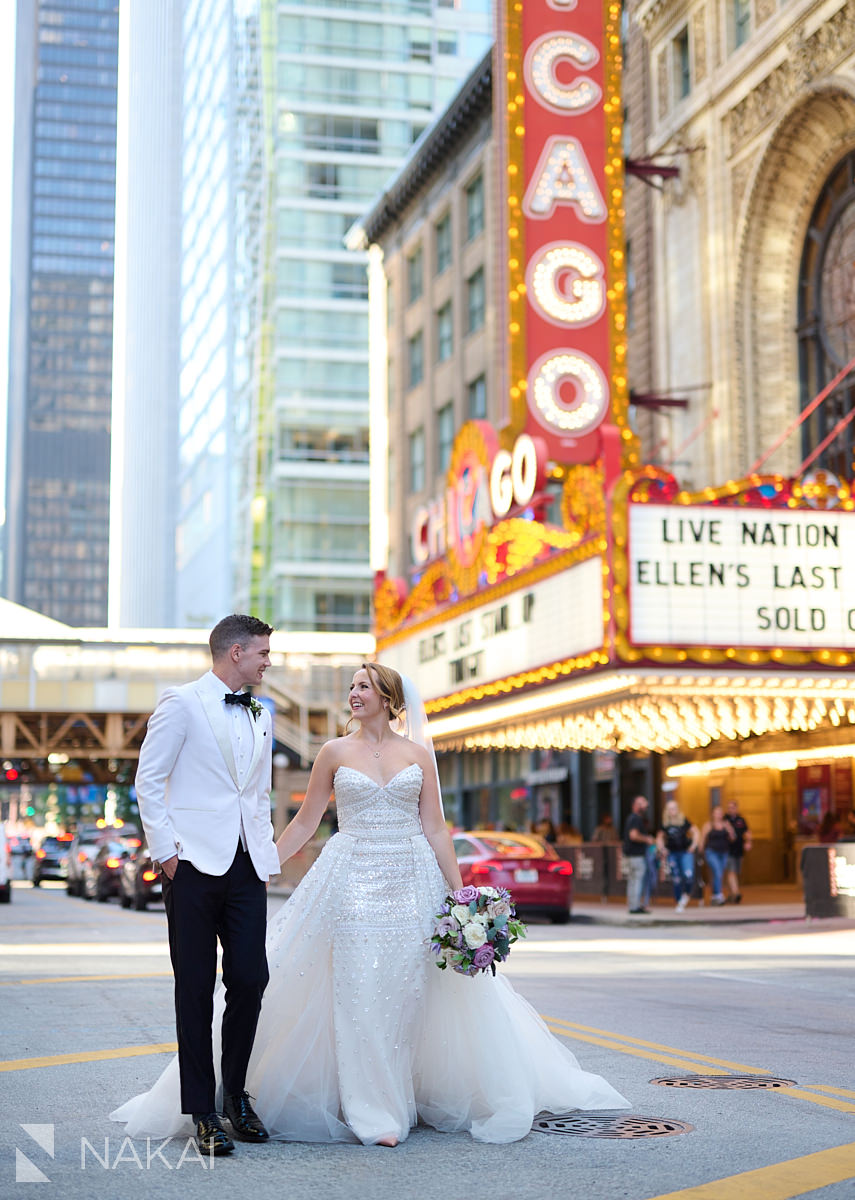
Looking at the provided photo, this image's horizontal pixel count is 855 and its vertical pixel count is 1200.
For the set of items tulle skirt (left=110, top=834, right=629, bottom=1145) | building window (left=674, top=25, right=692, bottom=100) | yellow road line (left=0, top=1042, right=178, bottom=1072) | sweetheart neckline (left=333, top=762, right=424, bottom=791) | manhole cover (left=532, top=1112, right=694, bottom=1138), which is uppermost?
building window (left=674, top=25, right=692, bottom=100)

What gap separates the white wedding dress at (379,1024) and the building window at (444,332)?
139ft

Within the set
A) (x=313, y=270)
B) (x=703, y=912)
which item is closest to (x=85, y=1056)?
(x=703, y=912)

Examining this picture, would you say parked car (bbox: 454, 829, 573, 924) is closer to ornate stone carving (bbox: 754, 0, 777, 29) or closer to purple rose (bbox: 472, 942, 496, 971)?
ornate stone carving (bbox: 754, 0, 777, 29)

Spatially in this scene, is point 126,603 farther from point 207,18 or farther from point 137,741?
point 137,741

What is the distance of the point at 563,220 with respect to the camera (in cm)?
2814

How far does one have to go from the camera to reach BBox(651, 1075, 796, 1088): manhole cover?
321 inches

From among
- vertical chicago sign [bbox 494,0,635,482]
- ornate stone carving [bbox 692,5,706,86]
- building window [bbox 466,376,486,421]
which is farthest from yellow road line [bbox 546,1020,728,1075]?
building window [bbox 466,376,486,421]

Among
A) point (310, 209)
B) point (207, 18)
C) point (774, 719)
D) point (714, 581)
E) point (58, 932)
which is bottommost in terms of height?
point (58, 932)

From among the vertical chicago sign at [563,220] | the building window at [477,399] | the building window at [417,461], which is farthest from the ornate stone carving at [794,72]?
the building window at [417,461]

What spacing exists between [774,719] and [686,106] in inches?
530

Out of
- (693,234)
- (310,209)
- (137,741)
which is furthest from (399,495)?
(310,209)

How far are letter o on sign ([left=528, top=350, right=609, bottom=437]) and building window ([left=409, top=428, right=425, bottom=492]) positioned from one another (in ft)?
77.1

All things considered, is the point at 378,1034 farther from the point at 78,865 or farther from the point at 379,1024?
the point at 78,865

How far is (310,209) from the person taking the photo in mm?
89750
